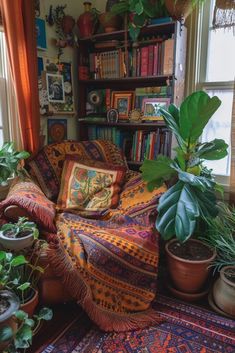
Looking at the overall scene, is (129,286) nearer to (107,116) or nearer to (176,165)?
(176,165)

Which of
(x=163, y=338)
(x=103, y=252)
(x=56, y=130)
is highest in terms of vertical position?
(x=56, y=130)

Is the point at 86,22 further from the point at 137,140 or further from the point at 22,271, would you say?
the point at 22,271

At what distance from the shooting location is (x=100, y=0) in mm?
2605

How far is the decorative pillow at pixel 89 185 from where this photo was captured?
2.03 metres

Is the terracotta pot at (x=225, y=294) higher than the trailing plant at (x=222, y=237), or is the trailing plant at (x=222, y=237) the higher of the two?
the trailing plant at (x=222, y=237)

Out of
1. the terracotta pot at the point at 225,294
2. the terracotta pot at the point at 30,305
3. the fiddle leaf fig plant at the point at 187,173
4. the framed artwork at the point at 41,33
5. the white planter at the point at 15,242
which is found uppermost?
the framed artwork at the point at 41,33

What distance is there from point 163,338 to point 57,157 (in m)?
1.45

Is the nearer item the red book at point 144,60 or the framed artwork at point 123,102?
the red book at point 144,60

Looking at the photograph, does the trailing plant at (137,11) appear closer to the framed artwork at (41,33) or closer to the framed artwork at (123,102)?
the framed artwork at (123,102)

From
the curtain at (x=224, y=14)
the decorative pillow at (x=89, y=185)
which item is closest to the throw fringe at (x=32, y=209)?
the decorative pillow at (x=89, y=185)

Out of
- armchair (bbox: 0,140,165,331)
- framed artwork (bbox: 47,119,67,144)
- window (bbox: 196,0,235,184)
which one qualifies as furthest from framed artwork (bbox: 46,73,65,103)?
window (bbox: 196,0,235,184)

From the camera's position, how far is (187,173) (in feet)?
5.32

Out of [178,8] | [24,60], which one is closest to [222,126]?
[178,8]

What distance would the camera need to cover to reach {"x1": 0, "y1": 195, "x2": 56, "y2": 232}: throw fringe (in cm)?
162
